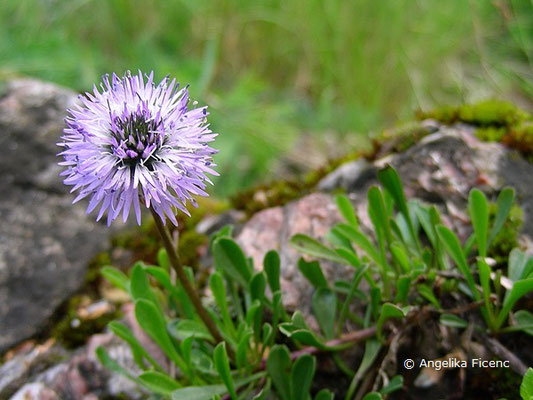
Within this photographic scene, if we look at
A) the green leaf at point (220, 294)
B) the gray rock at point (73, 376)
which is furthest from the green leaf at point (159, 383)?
the gray rock at point (73, 376)

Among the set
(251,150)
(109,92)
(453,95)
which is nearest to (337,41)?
(251,150)

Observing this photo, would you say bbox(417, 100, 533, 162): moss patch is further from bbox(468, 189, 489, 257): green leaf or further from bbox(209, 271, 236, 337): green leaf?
bbox(209, 271, 236, 337): green leaf

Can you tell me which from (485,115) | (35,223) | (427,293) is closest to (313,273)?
(427,293)

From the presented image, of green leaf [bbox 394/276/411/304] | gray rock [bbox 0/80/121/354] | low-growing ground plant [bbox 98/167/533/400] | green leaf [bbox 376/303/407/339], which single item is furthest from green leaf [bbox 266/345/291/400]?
gray rock [bbox 0/80/121/354]

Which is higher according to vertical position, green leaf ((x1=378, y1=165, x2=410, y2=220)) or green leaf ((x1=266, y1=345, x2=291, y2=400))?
green leaf ((x1=378, y1=165, x2=410, y2=220))

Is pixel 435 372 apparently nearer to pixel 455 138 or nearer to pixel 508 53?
pixel 455 138

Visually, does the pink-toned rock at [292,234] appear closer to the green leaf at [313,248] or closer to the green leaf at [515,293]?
the green leaf at [313,248]

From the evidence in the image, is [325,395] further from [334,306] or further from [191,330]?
[191,330]
